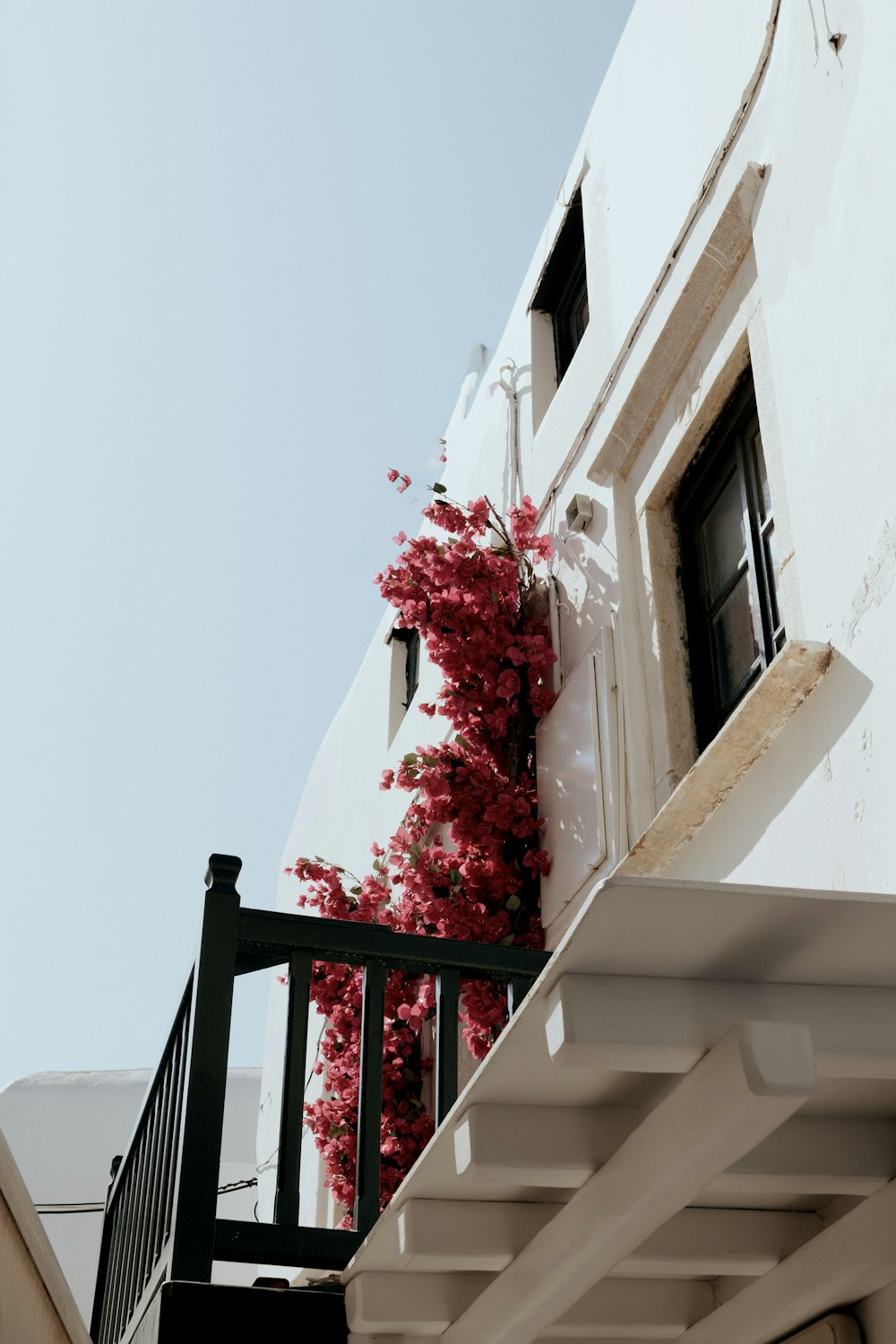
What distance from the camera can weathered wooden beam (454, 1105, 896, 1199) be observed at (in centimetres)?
237

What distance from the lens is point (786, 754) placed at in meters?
4.14

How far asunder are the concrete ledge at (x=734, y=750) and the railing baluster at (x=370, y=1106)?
122cm

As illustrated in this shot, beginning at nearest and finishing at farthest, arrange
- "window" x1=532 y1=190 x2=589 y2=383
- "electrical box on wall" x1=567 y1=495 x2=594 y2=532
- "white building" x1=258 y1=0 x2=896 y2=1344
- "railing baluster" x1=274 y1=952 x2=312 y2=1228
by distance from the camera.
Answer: "white building" x1=258 y1=0 x2=896 y2=1344 < "railing baluster" x1=274 y1=952 x2=312 y2=1228 < "electrical box on wall" x1=567 y1=495 x2=594 y2=532 < "window" x1=532 y1=190 x2=589 y2=383

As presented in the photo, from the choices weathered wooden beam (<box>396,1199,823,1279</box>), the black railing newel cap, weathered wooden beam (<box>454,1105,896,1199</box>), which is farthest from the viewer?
the black railing newel cap

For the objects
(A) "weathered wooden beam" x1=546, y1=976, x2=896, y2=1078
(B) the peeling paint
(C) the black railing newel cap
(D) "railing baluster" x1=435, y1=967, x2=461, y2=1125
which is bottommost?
(A) "weathered wooden beam" x1=546, y1=976, x2=896, y2=1078

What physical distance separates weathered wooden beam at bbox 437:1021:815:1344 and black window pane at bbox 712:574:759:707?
2644 mm

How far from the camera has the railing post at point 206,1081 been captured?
3350 millimetres

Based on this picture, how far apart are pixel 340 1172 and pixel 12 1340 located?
5.46 m

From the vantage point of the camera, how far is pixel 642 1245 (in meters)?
2.82

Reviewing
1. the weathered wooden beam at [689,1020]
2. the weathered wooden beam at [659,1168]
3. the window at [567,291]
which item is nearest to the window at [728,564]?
the window at [567,291]

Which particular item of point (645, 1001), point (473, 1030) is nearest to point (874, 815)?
point (645, 1001)

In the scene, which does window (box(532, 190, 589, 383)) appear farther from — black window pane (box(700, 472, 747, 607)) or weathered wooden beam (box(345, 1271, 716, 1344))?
weathered wooden beam (box(345, 1271, 716, 1344))

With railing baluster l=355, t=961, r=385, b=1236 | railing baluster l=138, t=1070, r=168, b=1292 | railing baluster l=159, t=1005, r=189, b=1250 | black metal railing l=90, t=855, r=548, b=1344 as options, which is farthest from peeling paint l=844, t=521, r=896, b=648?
railing baluster l=138, t=1070, r=168, b=1292

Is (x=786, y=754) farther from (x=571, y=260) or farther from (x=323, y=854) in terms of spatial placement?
(x=323, y=854)
